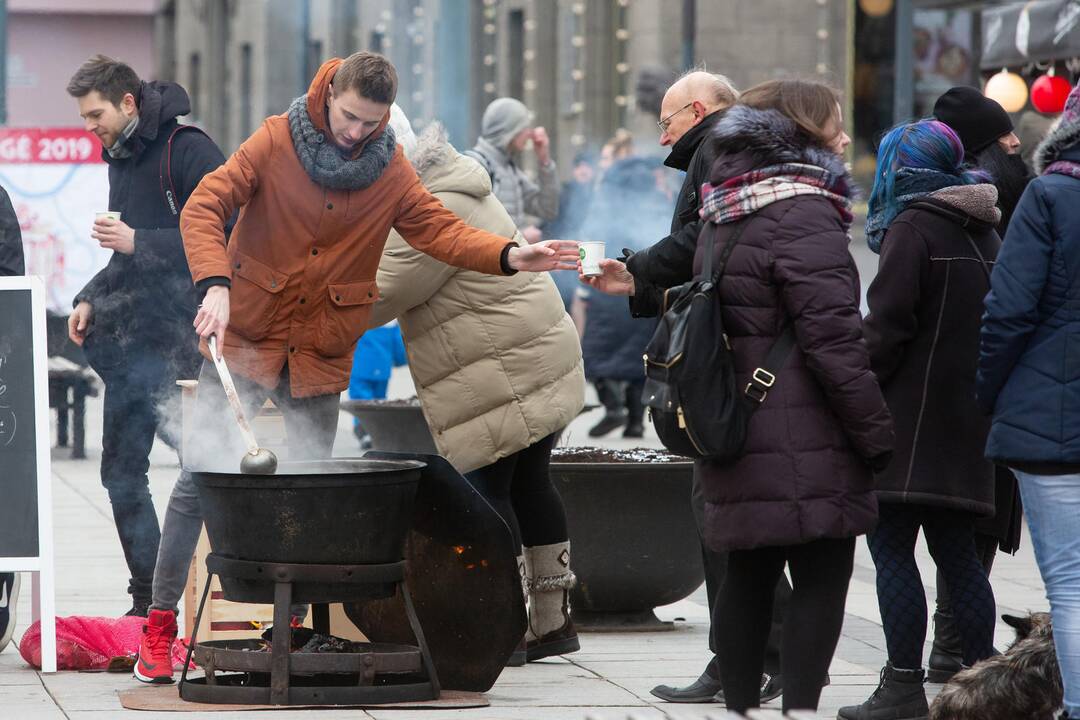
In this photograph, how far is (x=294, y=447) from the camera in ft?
19.2

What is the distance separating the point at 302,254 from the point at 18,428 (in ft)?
4.36

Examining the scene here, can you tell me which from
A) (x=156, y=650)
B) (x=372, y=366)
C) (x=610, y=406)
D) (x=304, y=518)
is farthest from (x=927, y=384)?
(x=610, y=406)


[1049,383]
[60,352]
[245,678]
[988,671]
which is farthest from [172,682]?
[60,352]

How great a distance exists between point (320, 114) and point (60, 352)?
22.7 ft

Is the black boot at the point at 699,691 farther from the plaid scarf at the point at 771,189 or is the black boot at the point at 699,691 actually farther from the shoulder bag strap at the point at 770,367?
the plaid scarf at the point at 771,189

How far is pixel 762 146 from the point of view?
183 inches

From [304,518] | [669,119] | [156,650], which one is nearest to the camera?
[304,518]

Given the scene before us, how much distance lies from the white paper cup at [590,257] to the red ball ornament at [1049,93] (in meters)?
5.93

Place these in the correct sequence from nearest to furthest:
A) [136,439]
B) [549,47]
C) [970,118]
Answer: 1. [970,118]
2. [136,439]
3. [549,47]

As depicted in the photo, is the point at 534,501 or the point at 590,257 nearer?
the point at 590,257

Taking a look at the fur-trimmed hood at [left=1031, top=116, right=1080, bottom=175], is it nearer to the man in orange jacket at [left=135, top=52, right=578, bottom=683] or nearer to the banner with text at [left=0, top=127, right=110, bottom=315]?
the man in orange jacket at [left=135, top=52, right=578, bottom=683]

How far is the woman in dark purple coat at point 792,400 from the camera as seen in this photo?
4.49 meters

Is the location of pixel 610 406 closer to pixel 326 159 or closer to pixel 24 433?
pixel 24 433

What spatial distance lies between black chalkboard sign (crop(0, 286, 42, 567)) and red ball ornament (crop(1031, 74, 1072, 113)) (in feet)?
20.9
